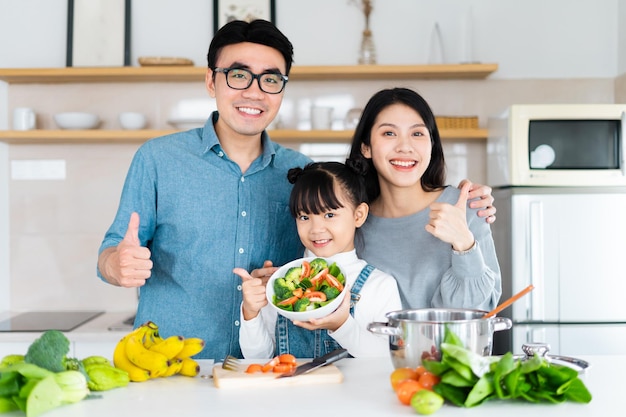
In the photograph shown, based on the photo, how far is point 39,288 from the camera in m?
3.66

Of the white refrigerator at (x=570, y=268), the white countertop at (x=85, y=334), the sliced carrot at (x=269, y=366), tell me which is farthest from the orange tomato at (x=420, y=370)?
the white countertop at (x=85, y=334)

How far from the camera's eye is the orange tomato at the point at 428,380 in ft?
3.83

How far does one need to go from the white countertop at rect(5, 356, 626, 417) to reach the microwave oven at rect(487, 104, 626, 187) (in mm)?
1789

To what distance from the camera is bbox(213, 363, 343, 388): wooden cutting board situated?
1.29 metres

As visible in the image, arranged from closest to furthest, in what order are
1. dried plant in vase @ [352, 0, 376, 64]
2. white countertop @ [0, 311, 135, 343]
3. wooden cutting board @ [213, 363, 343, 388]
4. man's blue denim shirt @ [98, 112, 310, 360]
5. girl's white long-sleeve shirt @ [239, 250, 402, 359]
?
1. wooden cutting board @ [213, 363, 343, 388]
2. girl's white long-sleeve shirt @ [239, 250, 402, 359]
3. man's blue denim shirt @ [98, 112, 310, 360]
4. white countertop @ [0, 311, 135, 343]
5. dried plant in vase @ [352, 0, 376, 64]

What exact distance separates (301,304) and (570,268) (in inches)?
76.0

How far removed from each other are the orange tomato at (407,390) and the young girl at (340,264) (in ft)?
1.71

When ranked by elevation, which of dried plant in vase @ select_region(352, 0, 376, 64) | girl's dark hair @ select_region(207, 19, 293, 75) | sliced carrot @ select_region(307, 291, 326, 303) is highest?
dried plant in vase @ select_region(352, 0, 376, 64)

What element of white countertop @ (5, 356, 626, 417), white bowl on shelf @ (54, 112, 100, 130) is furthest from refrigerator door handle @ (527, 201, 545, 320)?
white bowl on shelf @ (54, 112, 100, 130)

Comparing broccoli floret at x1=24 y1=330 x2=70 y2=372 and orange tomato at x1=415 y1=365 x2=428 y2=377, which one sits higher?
broccoli floret at x1=24 y1=330 x2=70 y2=372

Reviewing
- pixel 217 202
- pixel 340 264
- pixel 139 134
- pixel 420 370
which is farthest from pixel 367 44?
pixel 420 370

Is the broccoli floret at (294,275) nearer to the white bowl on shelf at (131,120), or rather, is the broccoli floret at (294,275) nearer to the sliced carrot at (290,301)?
the sliced carrot at (290,301)

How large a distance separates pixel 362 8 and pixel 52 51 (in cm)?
159

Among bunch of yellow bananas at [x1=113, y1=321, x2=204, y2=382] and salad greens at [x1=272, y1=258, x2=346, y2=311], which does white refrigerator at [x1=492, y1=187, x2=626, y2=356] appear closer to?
salad greens at [x1=272, y1=258, x2=346, y2=311]
